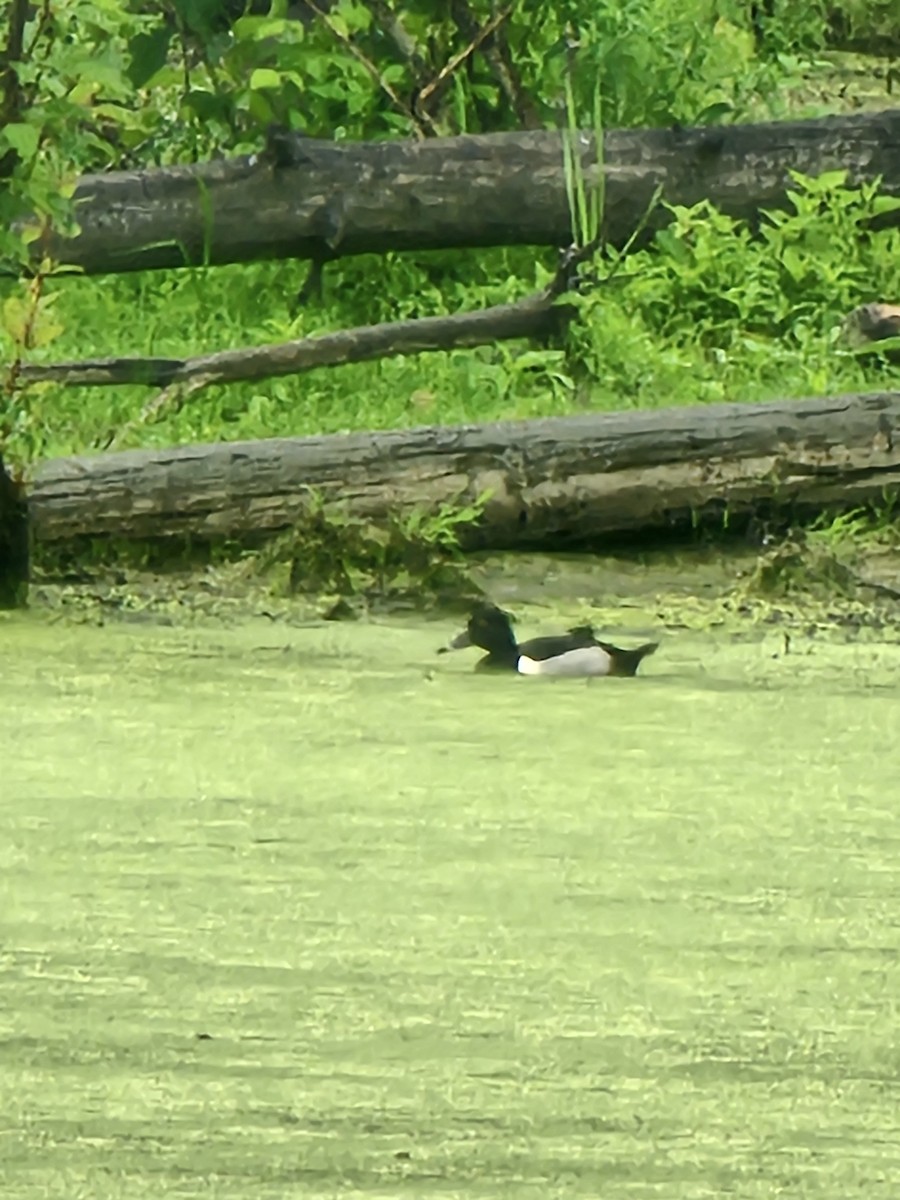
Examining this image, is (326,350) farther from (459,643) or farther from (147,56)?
(459,643)

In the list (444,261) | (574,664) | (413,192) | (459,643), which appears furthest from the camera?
(444,261)

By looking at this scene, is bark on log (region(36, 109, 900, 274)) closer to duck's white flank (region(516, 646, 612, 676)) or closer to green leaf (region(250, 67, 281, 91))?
green leaf (region(250, 67, 281, 91))

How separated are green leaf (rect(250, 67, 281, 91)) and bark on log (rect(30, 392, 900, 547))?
1.24m

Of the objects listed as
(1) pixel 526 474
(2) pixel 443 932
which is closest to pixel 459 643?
(1) pixel 526 474

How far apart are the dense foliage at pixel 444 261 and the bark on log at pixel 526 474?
0.22m

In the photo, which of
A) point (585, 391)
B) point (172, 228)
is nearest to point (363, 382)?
point (585, 391)

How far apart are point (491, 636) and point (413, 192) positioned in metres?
1.98

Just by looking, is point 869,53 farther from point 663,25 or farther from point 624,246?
point 624,246

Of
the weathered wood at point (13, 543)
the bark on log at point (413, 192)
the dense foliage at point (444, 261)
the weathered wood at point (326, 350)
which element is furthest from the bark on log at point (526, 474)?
the bark on log at point (413, 192)

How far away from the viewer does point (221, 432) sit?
11.8 feet

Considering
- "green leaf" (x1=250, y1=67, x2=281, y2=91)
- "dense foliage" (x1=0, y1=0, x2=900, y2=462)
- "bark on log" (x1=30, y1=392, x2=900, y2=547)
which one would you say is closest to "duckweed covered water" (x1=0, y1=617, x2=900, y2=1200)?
"bark on log" (x1=30, y1=392, x2=900, y2=547)

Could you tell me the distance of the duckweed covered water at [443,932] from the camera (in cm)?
126

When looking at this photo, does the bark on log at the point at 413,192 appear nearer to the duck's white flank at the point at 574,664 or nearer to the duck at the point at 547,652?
the duck at the point at 547,652

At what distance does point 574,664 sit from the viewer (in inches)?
97.9
